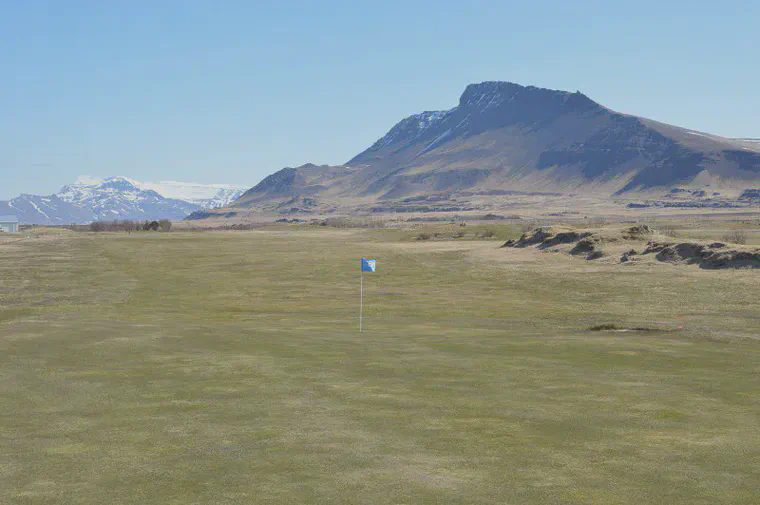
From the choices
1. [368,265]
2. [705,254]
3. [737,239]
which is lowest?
[705,254]

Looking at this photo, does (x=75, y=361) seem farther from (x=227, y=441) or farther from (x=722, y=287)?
(x=722, y=287)

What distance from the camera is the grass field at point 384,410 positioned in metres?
12.0

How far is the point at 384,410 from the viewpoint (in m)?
16.9

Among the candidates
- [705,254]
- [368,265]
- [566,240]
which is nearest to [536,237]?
[566,240]

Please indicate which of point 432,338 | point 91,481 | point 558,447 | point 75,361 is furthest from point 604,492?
point 432,338

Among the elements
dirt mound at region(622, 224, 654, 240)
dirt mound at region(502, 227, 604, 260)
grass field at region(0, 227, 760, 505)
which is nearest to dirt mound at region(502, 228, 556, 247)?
dirt mound at region(502, 227, 604, 260)

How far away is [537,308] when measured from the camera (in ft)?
148

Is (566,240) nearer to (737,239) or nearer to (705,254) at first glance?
(737,239)

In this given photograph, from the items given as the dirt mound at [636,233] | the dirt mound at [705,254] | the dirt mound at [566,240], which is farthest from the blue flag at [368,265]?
the dirt mound at [636,233]

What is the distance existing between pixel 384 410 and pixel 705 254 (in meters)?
52.0

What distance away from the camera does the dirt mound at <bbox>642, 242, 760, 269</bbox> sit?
187ft

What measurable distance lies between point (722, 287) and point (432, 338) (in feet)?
92.2

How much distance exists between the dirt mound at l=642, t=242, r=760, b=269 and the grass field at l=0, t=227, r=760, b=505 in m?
18.4

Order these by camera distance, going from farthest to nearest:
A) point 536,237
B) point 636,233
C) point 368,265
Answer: point 536,237 → point 636,233 → point 368,265
